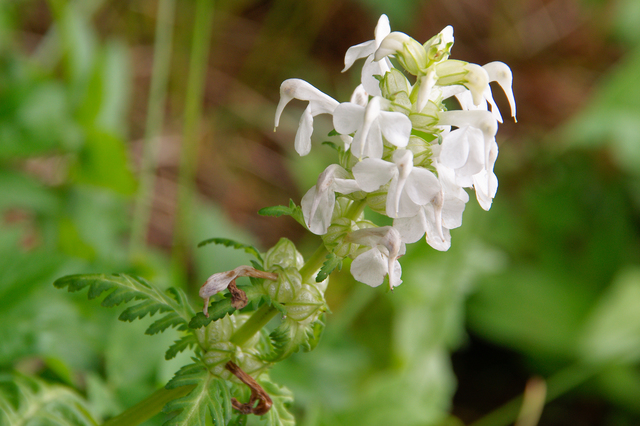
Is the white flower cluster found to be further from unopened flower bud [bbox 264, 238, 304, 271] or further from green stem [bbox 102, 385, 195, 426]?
green stem [bbox 102, 385, 195, 426]

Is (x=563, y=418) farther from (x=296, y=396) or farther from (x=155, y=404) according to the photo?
(x=155, y=404)

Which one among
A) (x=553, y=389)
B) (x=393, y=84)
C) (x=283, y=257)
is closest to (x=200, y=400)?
(x=283, y=257)

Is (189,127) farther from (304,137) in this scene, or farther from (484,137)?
(484,137)

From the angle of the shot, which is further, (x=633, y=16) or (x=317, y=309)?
(x=633, y=16)

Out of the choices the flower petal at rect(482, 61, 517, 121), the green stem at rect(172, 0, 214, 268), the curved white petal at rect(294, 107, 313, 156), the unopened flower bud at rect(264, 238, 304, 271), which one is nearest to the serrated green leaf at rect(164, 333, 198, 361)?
the unopened flower bud at rect(264, 238, 304, 271)

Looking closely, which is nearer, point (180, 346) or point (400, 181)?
point (400, 181)

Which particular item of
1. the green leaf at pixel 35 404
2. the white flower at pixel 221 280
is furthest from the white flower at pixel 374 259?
the green leaf at pixel 35 404

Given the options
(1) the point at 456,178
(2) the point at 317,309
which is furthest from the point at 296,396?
(1) the point at 456,178
